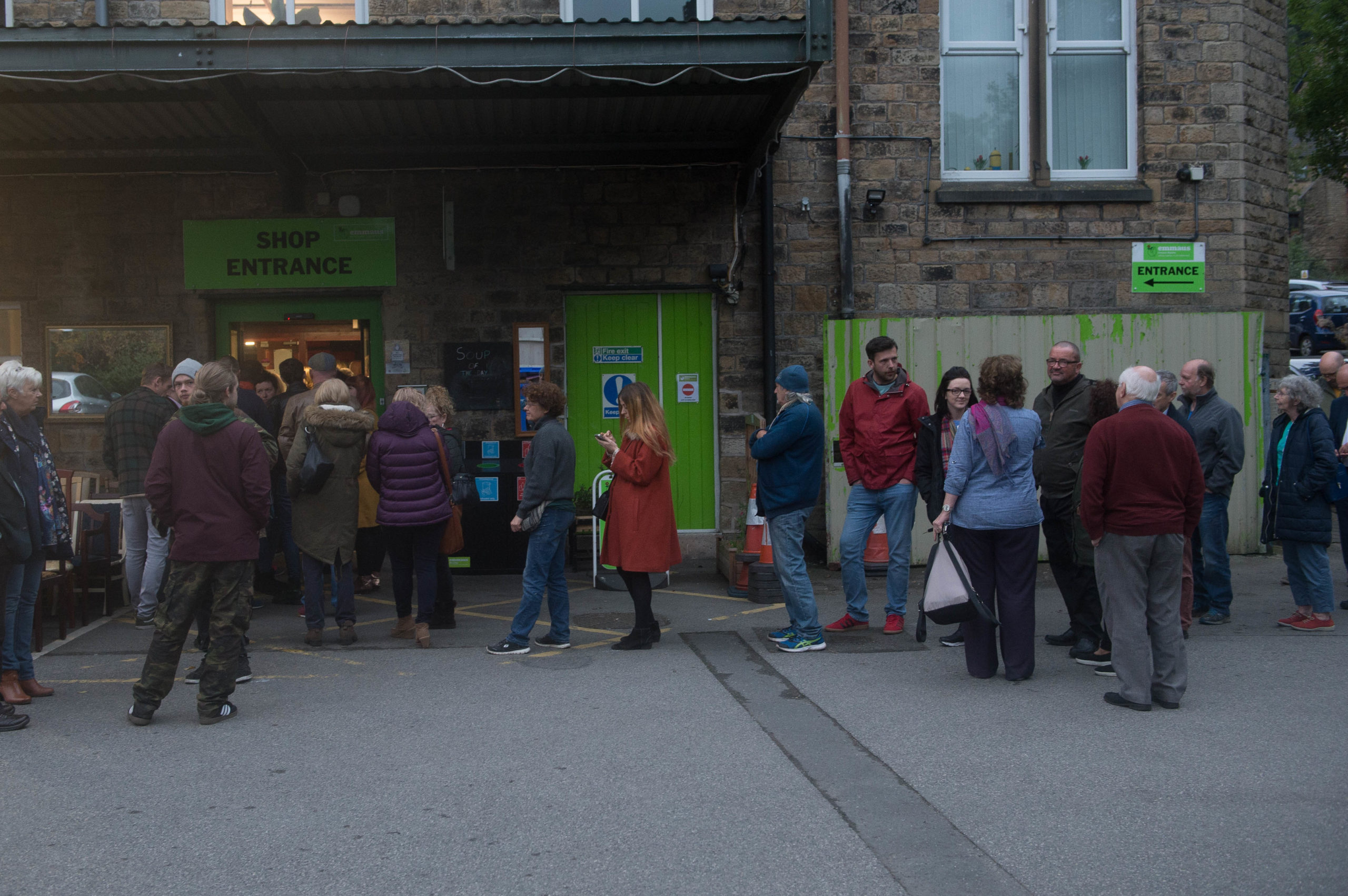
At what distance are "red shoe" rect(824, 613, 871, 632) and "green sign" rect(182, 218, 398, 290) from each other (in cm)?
558

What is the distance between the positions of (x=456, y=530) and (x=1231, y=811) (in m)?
5.15

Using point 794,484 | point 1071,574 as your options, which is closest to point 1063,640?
point 1071,574

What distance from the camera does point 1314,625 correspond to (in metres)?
7.39

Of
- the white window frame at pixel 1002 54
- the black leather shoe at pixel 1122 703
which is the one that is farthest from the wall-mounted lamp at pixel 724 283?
the black leather shoe at pixel 1122 703

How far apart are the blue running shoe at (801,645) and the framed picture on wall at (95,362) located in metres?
6.80

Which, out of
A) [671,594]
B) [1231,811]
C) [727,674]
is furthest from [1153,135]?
[1231,811]

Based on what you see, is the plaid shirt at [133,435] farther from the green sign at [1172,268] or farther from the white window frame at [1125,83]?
the green sign at [1172,268]

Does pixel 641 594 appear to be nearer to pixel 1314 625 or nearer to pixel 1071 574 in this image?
pixel 1071 574

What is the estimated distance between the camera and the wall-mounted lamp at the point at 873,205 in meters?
10.4

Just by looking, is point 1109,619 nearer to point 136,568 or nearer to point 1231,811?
point 1231,811

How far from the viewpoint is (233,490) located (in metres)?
5.67

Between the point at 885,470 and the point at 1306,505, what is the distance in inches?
115

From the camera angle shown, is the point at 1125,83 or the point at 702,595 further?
the point at 1125,83

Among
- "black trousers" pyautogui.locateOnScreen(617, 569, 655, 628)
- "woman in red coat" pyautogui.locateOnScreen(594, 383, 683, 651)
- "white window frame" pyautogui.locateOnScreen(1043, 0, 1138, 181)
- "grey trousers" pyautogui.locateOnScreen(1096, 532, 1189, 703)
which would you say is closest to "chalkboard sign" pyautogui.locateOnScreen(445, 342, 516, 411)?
"woman in red coat" pyautogui.locateOnScreen(594, 383, 683, 651)
